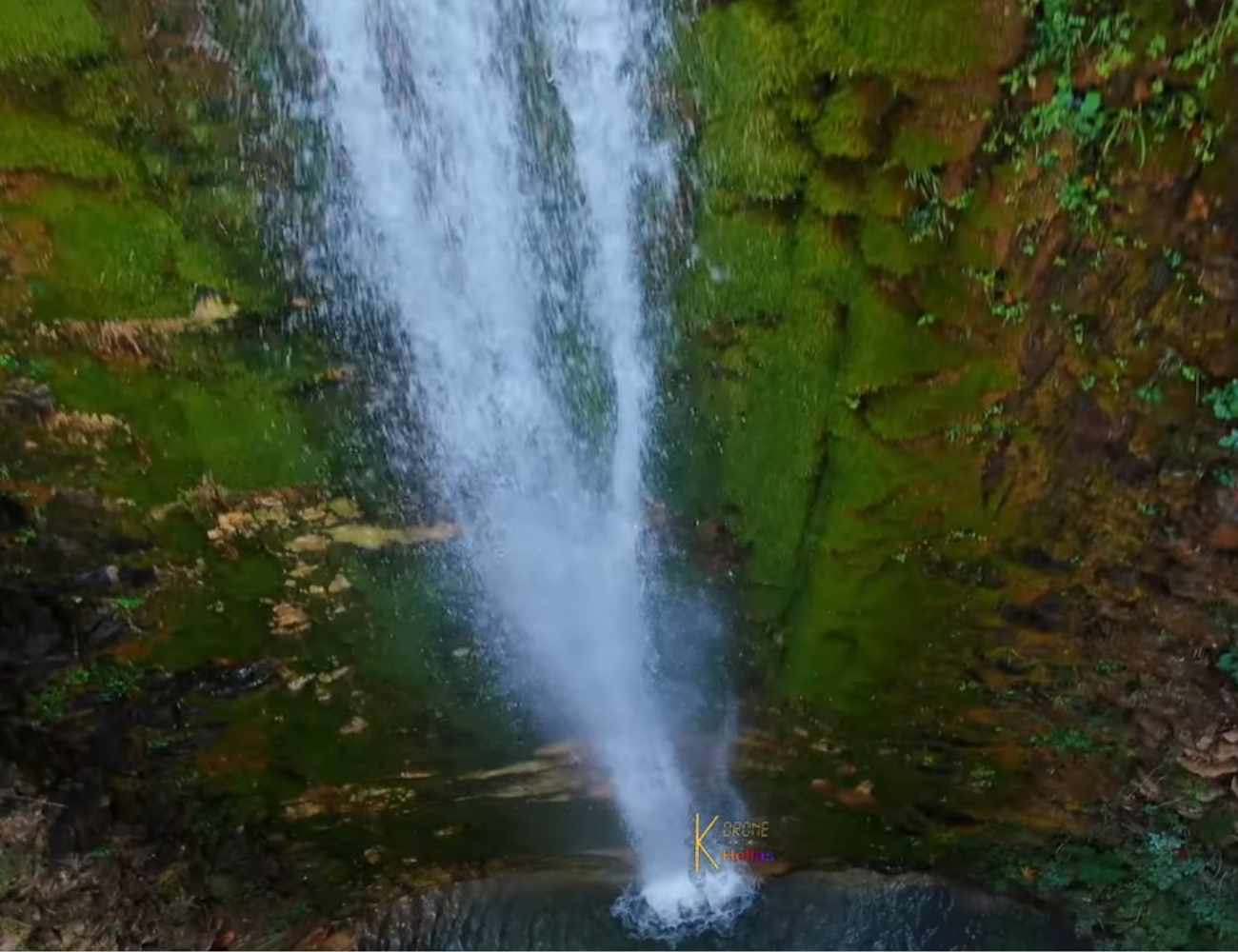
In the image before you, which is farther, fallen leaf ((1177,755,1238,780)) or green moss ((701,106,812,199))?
fallen leaf ((1177,755,1238,780))

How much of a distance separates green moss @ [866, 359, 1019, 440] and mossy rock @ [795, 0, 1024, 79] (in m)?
0.96

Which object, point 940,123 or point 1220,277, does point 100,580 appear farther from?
point 1220,277

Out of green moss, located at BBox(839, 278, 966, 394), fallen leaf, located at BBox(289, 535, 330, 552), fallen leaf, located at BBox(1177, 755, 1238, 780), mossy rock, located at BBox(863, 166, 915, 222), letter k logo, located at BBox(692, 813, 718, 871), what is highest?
fallen leaf, located at BBox(289, 535, 330, 552)

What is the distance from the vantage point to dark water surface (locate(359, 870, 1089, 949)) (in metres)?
5.54

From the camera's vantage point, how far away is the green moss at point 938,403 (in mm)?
3506

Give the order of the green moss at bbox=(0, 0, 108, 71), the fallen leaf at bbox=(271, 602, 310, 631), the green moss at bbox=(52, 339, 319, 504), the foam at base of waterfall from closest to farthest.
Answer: the green moss at bbox=(0, 0, 108, 71) → the green moss at bbox=(52, 339, 319, 504) → the fallen leaf at bbox=(271, 602, 310, 631) → the foam at base of waterfall

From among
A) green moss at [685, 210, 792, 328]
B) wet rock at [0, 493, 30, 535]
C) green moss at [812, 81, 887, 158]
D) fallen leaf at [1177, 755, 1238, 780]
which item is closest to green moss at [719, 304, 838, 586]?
green moss at [685, 210, 792, 328]

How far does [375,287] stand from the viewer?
351cm

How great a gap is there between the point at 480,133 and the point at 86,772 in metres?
3.47

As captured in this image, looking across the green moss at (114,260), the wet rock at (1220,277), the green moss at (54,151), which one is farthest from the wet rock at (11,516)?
the wet rock at (1220,277)

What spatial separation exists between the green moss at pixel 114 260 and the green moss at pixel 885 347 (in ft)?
7.60

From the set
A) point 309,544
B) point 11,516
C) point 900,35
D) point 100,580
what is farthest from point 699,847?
point 900,35

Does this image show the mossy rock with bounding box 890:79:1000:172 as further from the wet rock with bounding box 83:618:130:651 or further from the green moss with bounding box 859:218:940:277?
the wet rock with bounding box 83:618:130:651

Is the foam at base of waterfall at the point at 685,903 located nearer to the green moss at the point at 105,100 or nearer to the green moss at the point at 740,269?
the green moss at the point at 740,269
